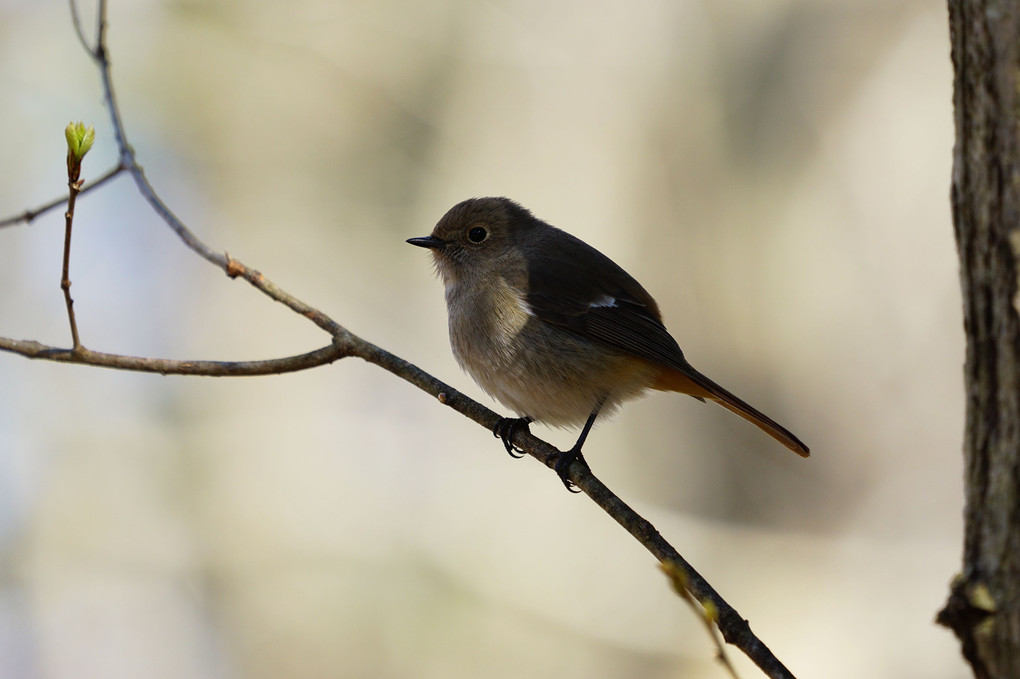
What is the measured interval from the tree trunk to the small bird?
6.28 ft

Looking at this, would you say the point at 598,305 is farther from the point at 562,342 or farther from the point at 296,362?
the point at 296,362

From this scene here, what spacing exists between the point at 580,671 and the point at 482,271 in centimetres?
330

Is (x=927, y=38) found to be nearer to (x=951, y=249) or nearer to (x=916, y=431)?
(x=951, y=249)

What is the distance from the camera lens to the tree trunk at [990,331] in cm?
126

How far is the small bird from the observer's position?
11.4 feet

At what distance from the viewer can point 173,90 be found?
7281mm

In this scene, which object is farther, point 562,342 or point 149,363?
point 562,342

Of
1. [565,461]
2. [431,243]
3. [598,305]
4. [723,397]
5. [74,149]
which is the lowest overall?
[74,149]

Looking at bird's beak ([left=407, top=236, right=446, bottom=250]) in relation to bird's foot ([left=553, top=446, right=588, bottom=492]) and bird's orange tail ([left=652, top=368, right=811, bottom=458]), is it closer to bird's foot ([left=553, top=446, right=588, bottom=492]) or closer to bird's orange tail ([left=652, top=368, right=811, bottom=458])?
bird's orange tail ([left=652, top=368, right=811, bottom=458])

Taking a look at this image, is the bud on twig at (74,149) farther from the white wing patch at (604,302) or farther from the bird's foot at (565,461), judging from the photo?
the white wing patch at (604,302)

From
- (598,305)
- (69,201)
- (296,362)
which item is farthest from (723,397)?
(69,201)

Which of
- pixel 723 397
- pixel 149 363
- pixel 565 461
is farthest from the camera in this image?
pixel 723 397

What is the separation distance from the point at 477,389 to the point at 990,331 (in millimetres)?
4821

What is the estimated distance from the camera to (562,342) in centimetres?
353
